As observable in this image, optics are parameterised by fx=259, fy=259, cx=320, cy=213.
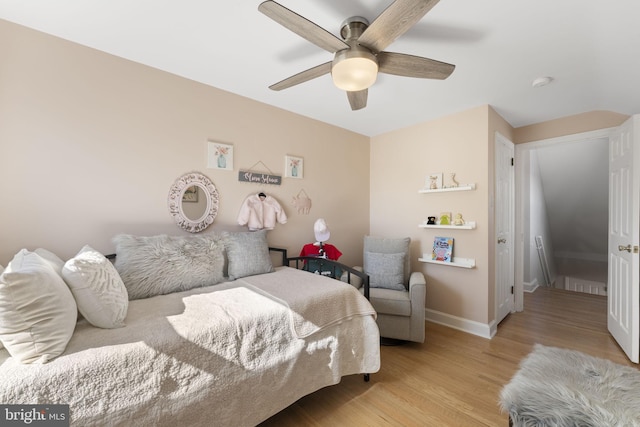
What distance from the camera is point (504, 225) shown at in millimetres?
2979

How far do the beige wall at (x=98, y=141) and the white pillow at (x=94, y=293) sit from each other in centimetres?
69

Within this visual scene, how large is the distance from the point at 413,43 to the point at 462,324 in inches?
105

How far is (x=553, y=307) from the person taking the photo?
11.1 feet

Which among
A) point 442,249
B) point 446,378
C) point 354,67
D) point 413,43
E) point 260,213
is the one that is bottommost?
point 446,378

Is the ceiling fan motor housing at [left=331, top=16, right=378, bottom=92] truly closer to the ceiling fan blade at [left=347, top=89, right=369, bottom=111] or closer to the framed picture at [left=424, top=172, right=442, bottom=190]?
the ceiling fan blade at [left=347, top=89, right=369, bottom=111]

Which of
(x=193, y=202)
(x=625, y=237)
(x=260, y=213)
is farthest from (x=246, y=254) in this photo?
(x=625, y=237)

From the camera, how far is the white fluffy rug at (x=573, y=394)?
93cm

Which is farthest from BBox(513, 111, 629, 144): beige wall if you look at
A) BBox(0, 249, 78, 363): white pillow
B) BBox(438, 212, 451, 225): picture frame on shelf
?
BBox(0, 249, 78, 363): white pillow

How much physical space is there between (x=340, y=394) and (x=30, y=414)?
5.04 ft

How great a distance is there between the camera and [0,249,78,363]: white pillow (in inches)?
34.3

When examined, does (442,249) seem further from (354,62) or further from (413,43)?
(354,62)

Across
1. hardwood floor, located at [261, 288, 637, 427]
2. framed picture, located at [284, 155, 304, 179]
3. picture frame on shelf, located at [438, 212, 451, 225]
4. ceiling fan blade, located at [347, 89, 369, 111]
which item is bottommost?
hardwood floor, located at [261, 288, 637, 427]

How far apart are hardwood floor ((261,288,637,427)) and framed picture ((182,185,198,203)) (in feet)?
5.53

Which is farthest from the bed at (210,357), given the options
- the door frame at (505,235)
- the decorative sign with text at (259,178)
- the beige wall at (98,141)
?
the door frame at (505,235)
